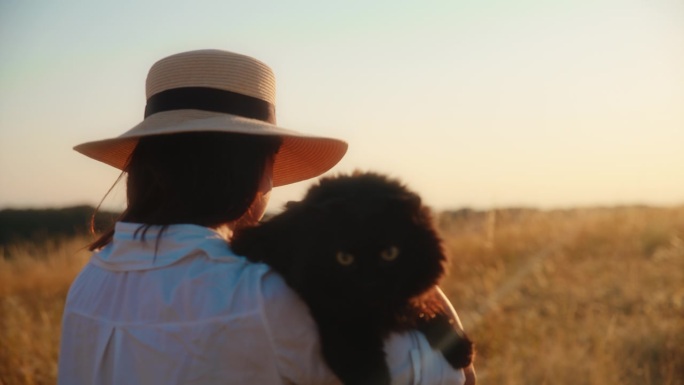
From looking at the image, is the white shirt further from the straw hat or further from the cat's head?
the straw hat

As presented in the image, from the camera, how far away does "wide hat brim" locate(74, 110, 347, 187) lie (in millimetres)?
1538

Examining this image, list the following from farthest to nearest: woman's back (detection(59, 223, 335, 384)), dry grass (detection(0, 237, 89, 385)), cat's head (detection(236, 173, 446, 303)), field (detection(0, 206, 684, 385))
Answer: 1. field (detection(0, 206, 684, 385))
2. dry grass (detection(0, 237, 89, 385))
3. cat's head (detection(236, 173, 446, 303))
4. woman's back (detection(59, 223, 335, 384))

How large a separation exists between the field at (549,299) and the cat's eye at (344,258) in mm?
264

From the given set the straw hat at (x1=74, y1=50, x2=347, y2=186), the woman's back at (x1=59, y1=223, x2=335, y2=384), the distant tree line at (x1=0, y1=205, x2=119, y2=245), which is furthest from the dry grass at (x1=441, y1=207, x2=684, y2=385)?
the distant tree line at (x1=0, y1=205, x2=119, y2=245)

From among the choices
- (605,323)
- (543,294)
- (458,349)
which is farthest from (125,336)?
(543,294)

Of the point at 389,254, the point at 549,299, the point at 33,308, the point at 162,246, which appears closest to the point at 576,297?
the point at 549,299

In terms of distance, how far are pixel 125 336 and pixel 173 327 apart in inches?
5.0

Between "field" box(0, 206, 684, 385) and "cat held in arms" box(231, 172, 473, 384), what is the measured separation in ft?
0.47

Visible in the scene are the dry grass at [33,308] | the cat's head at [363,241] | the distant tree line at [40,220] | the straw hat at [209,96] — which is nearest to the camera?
the cat's head at [363,241]

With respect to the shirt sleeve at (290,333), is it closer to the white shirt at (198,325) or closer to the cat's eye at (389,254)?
the white shirt at (198,325)

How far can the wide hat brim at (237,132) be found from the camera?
1538mm

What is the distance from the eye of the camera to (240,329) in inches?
51.3

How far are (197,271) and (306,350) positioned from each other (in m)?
0.26

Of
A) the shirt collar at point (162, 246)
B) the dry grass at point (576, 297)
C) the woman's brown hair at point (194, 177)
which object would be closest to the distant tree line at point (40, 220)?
the dry grass at point (576, 297)
